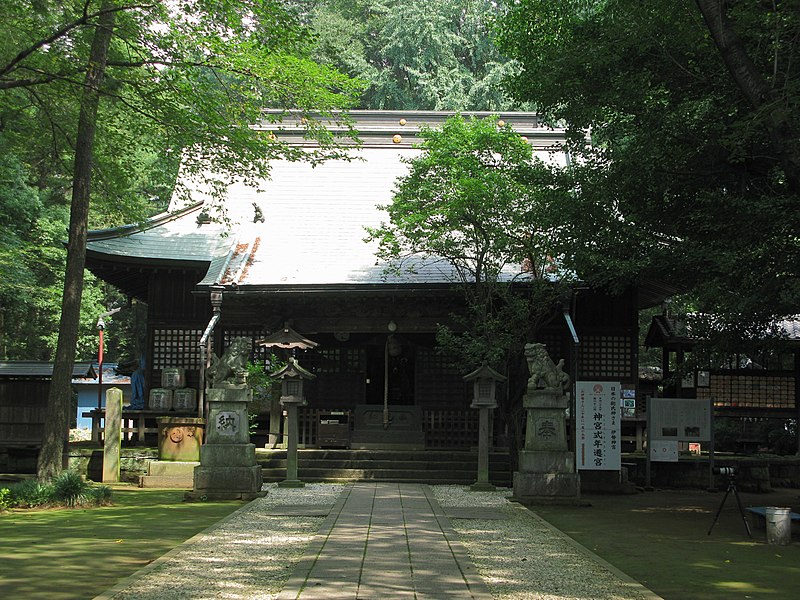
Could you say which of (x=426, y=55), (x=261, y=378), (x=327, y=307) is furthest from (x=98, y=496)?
(x=426, y=55)

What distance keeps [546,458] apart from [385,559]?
6561mm

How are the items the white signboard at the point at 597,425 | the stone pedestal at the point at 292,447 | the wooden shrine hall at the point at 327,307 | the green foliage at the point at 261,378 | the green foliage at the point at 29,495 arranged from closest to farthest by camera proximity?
the green foliage at the point at 29,495 → the stone pedestal at the point at 292,447 → the white signboard at the point at 597,425 → the green foliage at the point at 261,378 → the wooden shrine hall at the point at 327,307

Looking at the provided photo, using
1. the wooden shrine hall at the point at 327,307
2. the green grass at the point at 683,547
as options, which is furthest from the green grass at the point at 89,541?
the wooden shrine hall at the point at 327,307

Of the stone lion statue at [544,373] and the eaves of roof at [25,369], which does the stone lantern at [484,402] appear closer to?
the stone lion statue at [544,373]

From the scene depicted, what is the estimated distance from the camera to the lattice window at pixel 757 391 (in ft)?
68.6

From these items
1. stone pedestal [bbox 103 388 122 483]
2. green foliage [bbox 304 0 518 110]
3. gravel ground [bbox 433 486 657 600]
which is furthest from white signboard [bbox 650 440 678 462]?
green foliage [bbox 304 0 518 110]

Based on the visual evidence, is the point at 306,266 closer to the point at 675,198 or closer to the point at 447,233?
the point at 447,233

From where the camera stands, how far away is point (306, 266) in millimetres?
20156

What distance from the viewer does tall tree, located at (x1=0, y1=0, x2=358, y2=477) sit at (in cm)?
1338

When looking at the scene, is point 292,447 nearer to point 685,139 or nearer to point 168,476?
point 168,476

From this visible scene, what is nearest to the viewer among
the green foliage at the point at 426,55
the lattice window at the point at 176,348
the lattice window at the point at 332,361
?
the lattice window at the point at 332,361

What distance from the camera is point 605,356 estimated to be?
20719 mm

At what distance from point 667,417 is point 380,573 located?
11.7m

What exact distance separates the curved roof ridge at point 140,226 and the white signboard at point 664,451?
11.4m
